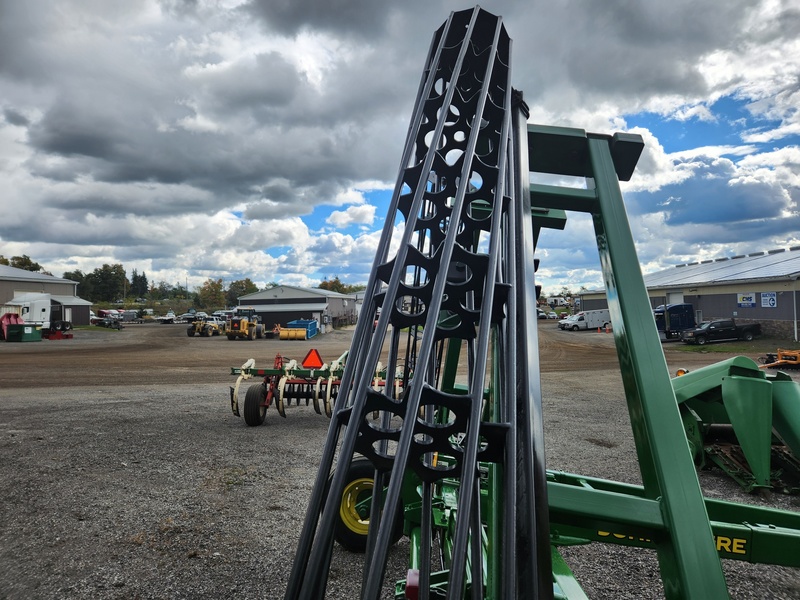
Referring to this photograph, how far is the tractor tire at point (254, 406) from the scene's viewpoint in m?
8.57

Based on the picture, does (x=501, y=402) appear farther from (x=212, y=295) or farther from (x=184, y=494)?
(x=212, y=295)

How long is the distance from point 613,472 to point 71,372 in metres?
16.6

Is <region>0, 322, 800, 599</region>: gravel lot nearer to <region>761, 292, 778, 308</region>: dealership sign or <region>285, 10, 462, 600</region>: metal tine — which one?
<region>285, 10, 462, 600</region>: metal tine

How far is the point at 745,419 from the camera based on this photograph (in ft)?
14.6

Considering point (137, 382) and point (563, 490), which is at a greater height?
point (563, 490)

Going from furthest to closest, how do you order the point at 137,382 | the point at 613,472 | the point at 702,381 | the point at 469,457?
the point at 137,382
the point at 613,472
the point at 702,381
the point at 469,457

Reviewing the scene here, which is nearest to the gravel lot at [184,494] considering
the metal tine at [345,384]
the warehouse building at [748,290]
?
the metal tine at [345,384]

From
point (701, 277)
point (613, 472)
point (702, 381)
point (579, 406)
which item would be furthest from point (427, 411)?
point (701, 277)

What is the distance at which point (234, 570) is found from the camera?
384 cm

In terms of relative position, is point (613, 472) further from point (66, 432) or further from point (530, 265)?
point (66, 432)

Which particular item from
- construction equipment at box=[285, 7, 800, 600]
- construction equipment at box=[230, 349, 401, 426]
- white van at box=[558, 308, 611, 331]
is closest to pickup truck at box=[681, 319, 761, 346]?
white van at box=[558, 308, 611, 331]

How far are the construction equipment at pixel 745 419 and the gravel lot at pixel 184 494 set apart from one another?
30cm

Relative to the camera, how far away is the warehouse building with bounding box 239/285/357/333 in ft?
139

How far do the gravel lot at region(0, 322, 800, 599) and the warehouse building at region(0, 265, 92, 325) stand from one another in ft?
108
